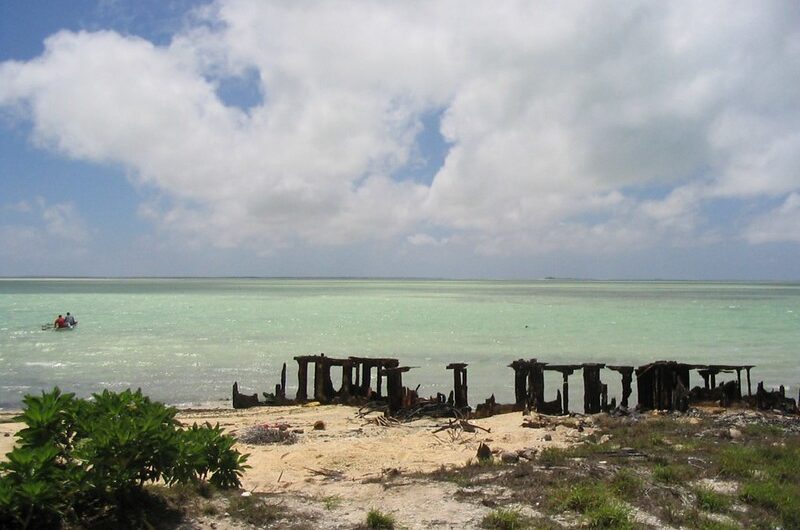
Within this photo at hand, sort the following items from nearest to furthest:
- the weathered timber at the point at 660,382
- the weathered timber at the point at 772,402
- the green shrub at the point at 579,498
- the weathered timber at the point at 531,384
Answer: the green shrub at the point at 579,498, the weathered timber at the point at 772,402, the weathered timber at the point at 660,382, the weathered timber at the point at 531,384

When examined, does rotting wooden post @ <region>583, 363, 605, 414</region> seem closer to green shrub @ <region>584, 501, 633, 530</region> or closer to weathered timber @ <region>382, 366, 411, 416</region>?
weathered timber @ <region>382, 366, 411, 416</region>

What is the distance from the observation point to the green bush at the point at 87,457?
20.3 ft

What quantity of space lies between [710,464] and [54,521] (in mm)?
8917

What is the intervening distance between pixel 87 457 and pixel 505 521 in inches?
182

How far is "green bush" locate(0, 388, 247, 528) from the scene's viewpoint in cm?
618

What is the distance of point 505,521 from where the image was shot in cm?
759

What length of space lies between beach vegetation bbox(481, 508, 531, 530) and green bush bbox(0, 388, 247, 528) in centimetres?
335

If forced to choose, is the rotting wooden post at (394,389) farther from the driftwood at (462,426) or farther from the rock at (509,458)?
the rock at (509,458)

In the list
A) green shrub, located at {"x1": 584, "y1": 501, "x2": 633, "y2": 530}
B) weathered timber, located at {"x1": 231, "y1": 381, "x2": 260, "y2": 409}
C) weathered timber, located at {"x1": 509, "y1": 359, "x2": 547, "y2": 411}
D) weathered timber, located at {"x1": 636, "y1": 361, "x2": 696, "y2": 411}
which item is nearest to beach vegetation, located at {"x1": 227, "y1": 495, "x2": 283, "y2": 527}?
green shrub, located at {"x1": 584, "y1": 501, "x2": 633, "y2": 530}

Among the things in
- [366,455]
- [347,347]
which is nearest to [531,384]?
[366,455]

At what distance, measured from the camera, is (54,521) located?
651 centimetres

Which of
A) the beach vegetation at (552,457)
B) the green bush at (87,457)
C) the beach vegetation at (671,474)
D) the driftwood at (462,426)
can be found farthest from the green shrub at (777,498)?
the green bush at (87,457)

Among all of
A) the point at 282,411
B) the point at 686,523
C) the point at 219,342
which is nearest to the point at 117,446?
the point at 686,523

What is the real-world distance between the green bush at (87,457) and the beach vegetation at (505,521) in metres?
3.35
